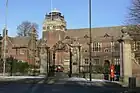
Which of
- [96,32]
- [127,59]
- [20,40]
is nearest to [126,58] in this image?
[127,59]

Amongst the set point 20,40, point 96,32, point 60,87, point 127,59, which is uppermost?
point 96,32

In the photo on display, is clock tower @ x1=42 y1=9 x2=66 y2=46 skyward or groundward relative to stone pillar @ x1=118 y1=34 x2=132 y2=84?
skyward

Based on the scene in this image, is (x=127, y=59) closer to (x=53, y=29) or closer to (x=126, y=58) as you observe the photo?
(x=126, y=58)

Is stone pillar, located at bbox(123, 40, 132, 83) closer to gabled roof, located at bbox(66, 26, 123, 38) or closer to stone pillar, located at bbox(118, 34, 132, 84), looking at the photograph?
stone pillar, located at bbox(118, 34, 132, 84)

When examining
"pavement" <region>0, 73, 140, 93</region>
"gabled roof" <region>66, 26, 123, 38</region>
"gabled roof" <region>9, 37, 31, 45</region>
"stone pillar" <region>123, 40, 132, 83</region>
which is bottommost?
"pavement" <region>0, 73, 140, 93</region>

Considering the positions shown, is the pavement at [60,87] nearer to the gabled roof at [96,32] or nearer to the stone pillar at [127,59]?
the stone pillar at [127,59]

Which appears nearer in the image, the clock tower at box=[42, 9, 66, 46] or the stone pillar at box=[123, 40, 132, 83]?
the stone pillar at box=[123, 40, 132, 83]

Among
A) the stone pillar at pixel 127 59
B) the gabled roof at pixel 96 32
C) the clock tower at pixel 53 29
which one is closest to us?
the stone pillar at pixel 127 59

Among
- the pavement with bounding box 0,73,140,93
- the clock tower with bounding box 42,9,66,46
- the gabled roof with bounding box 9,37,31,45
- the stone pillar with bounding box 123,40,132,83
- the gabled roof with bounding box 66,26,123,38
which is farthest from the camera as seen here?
the clock tower with bounding box 42,9,66,46

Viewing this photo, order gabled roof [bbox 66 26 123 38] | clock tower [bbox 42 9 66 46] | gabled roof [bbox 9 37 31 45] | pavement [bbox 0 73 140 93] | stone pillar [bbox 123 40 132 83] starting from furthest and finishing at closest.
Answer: clock tower [bbox 42 9 66 46] < gabled roof [bbox 9 37 31 45] < gabled roof [bbox 66 26 123 38] < stone pillar [bbox 123 40 132 83] < pavement [bbox 0 73 140 93]

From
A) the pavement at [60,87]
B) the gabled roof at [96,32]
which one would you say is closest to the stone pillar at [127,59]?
the pavement at [60,87]

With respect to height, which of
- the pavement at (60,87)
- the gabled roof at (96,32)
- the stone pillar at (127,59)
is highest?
the gabled roof at (96,32)

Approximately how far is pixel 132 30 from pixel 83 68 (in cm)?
1428

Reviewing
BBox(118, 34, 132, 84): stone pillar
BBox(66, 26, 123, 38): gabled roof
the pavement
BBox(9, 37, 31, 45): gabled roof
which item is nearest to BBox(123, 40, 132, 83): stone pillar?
BBox(118, 34, 132, 84): stone pillar
